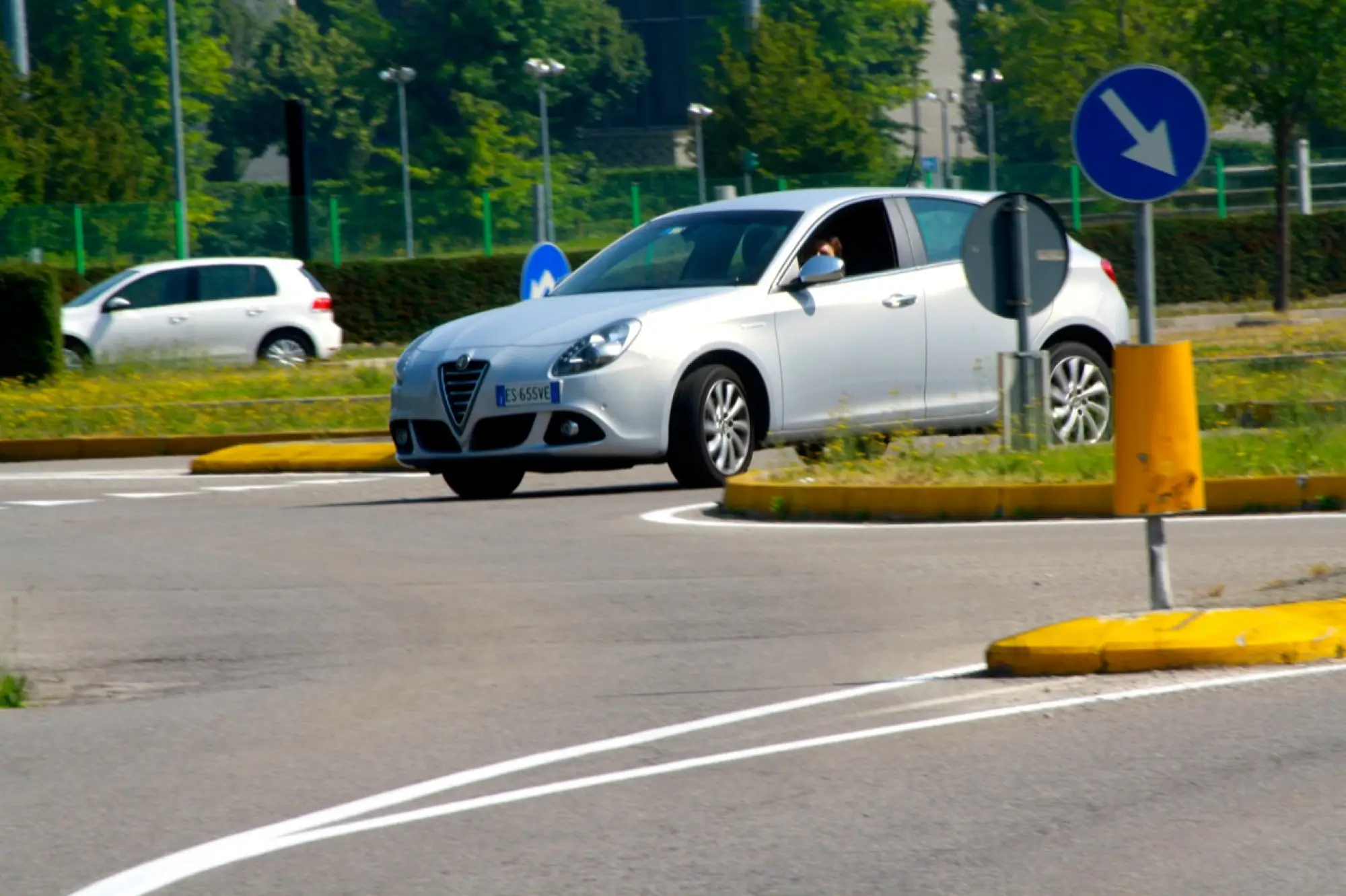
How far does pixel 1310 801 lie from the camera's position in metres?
5.46

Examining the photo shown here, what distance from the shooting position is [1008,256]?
12.8 metres

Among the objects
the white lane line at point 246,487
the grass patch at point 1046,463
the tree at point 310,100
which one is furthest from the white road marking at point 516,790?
the tree at point 310,100

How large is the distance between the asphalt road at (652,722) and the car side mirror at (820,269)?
7.25 feet

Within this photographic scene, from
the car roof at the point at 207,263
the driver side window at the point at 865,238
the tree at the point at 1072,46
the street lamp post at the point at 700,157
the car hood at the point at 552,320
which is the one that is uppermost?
the tree at the point at 1072,46

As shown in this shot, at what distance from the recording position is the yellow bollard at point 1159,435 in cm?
767

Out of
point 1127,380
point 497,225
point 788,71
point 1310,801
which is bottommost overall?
point 1310,801

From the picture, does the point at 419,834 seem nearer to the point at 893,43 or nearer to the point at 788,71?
the point at 788,71

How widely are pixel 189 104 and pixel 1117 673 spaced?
72784mm

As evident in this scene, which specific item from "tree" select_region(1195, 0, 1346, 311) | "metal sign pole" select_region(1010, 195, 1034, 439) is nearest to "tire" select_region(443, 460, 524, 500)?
"metal sign pole" select_region(1010, 195, 1034, 439)

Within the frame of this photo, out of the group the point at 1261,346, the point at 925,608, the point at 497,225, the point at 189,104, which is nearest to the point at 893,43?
the point at 189,104

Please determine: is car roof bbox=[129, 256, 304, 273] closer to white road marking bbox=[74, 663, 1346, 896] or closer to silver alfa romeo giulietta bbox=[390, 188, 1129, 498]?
silver alfa romeo giulietta bbox=[390, 188, 1129, 498]

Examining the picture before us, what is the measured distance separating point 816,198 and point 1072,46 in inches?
1649

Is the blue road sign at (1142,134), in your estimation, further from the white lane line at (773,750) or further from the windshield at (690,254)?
the windshield at (690,254)

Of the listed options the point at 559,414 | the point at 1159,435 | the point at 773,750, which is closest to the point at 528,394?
the point at 559,414
